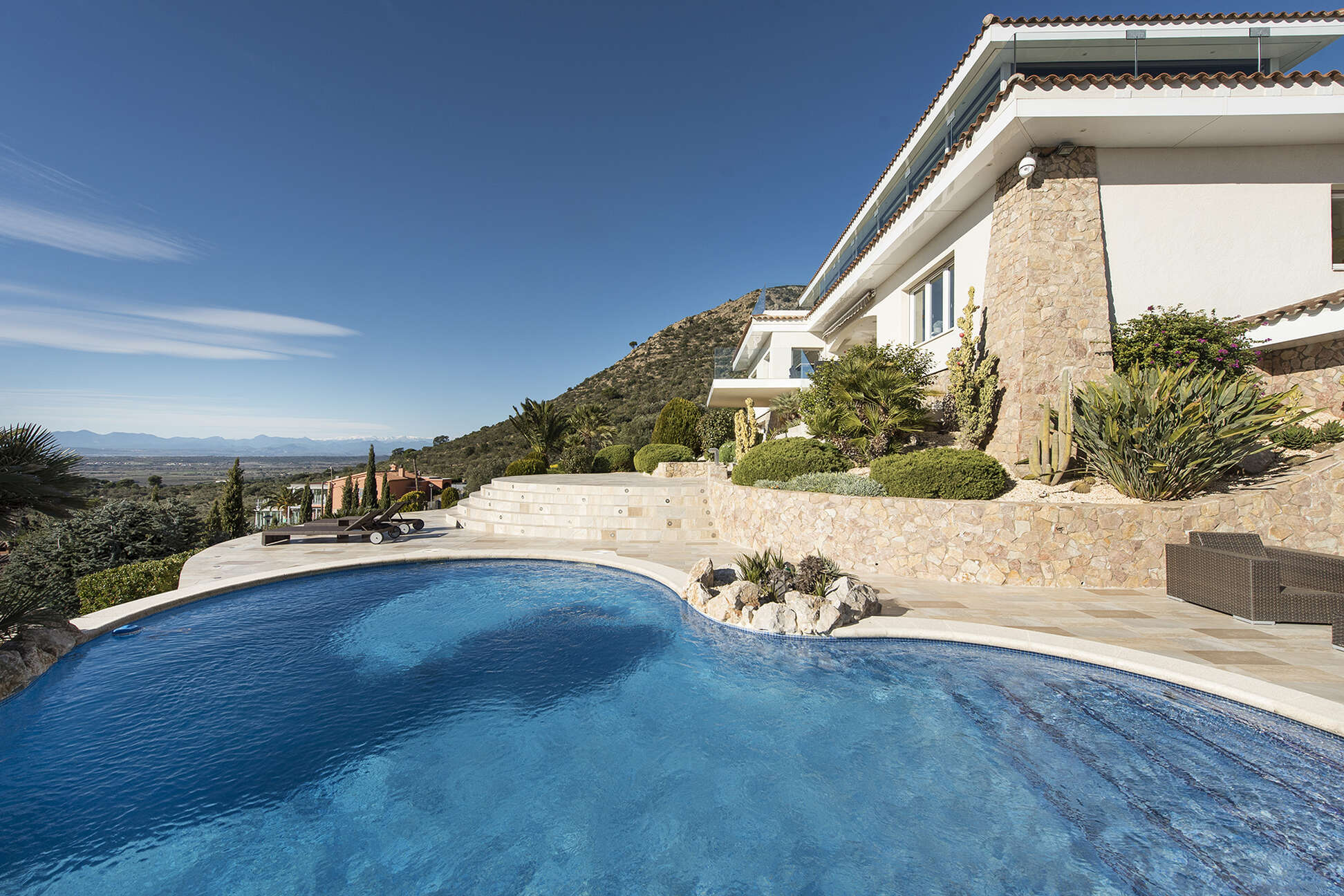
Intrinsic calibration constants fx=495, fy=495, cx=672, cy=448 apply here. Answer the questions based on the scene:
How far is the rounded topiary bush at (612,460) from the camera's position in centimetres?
2497

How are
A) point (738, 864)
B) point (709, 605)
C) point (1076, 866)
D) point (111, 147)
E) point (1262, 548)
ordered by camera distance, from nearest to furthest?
point (1076, 866) → point (738, 864) → point (1262, 548) → point (709, 605) → point (111, 147)

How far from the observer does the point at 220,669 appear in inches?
242

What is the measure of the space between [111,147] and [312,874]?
1841cm

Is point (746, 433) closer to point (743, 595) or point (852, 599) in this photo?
point (743, 595)

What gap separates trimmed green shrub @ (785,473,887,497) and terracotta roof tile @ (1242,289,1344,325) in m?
7.63

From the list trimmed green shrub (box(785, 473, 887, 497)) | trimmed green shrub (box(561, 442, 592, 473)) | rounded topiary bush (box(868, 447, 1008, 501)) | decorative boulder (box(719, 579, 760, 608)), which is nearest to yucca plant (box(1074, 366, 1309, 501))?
rounded topiary bush (box(868, 447, 1008, 501))

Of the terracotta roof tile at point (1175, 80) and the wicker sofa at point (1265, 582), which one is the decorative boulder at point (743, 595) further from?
the terracotta roof tile at point (1175, 80)

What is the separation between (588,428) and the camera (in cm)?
3012

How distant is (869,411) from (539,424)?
758 inches

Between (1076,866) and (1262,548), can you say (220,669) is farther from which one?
(1262,548)

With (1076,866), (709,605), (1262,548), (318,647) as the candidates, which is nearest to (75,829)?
(318,647)

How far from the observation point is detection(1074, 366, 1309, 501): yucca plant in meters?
7.58

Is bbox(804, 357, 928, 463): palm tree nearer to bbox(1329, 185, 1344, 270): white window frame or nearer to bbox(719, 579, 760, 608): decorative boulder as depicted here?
bbox(719, 579, 760, 608): decorative boulder

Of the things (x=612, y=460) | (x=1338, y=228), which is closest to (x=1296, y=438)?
(x=1338, y=228)
